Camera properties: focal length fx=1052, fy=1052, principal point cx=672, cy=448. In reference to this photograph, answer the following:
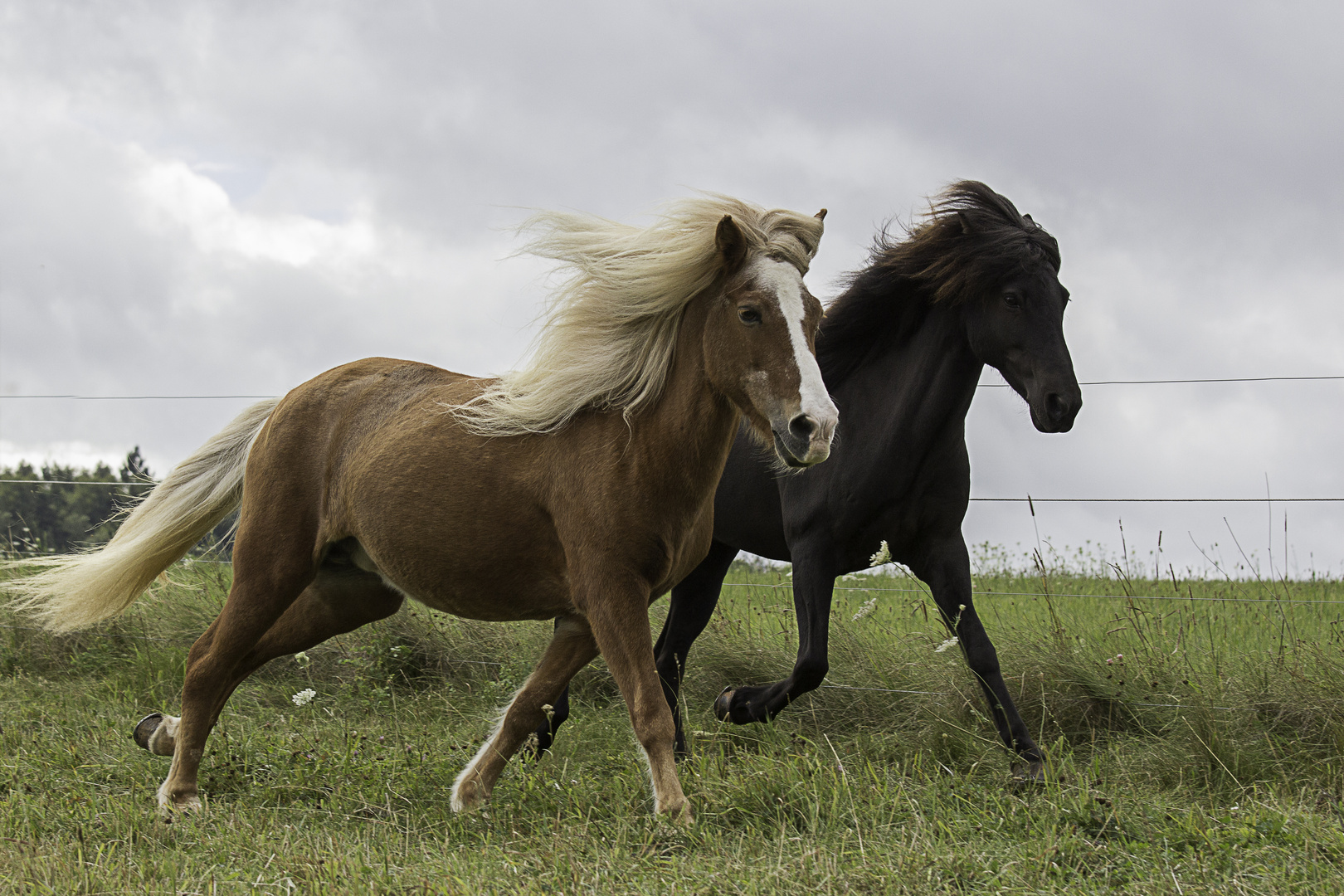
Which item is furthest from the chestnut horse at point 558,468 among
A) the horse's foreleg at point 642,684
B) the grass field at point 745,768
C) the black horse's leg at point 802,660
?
the black horse's leg at point 802,660

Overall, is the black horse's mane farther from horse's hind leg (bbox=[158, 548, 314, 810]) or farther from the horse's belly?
horse's hind leg (bbox=[158, 548, 314, 810])

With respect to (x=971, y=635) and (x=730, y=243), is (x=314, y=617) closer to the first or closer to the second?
(x=730, y=243)

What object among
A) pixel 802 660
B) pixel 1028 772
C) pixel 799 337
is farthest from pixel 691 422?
pixel 1028 772

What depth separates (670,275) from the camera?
11.4ft

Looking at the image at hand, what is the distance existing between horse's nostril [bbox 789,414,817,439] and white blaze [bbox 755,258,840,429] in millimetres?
15

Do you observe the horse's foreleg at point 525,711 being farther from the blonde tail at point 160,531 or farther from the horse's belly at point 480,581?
the blonde tail at point 160,531

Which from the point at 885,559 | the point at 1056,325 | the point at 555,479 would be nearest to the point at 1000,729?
the point at 885,559

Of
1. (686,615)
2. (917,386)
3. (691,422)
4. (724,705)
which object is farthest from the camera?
(686,615)

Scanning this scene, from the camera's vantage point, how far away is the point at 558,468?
143 inches

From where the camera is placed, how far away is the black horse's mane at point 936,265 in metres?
4.46

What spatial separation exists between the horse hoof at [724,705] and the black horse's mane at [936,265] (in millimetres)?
1504

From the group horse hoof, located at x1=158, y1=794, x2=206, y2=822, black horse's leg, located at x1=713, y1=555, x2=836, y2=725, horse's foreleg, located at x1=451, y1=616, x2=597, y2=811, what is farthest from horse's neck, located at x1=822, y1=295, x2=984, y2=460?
horse hoof, located at x1=158, y1=794, x2=206, y2=822

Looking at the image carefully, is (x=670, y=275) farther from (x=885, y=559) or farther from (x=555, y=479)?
(x=885, y=559)

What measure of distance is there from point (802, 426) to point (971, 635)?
1.68 metres
